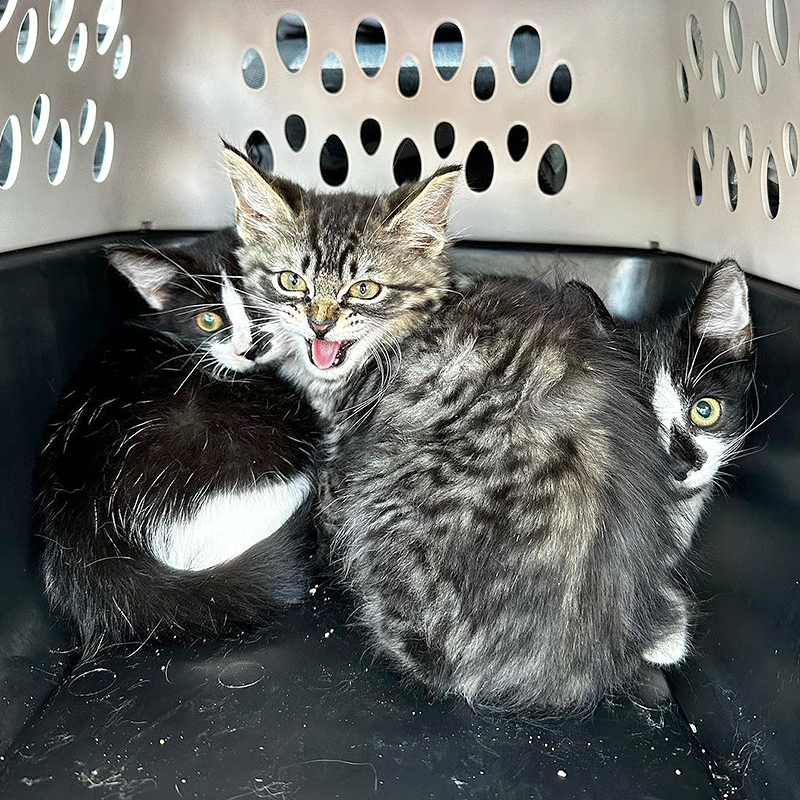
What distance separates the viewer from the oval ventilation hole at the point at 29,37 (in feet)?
4.77

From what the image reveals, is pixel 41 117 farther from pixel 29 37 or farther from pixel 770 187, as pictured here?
pixel 770 187

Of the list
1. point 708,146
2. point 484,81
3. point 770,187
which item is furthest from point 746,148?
point 484,81

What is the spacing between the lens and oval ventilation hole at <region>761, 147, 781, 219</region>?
1355mm

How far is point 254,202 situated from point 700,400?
1.00 metres

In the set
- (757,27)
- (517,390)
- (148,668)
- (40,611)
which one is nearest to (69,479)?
(40,611)

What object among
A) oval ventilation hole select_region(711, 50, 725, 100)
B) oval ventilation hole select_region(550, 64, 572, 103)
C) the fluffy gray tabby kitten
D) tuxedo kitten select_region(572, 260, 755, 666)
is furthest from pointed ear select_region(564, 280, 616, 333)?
oval ventilation hole select_region(550, 64, 572, 103)

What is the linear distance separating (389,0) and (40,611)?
1.52m

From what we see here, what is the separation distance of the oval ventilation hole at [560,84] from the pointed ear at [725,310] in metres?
0.74

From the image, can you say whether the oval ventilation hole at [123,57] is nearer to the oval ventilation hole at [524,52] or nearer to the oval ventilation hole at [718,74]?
the oval ventilation hole at [524,52]

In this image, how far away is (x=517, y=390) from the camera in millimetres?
1362

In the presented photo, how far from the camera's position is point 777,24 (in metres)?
1.27

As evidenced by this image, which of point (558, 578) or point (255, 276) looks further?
point (255, 276)

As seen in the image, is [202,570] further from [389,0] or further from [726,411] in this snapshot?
[389,0]

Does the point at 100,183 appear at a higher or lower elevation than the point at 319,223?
higher
